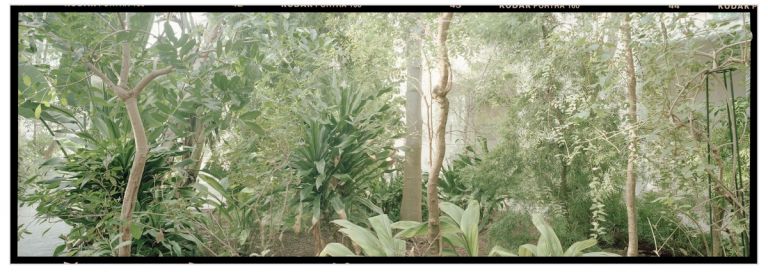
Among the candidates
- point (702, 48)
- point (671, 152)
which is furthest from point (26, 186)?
point (702, 48)

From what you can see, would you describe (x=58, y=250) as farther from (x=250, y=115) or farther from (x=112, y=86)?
(x=250, y=115)

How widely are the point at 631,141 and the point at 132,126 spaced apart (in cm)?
264

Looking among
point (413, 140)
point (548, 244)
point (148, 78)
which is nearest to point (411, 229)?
point (413, 140)

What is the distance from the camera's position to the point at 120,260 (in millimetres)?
2477

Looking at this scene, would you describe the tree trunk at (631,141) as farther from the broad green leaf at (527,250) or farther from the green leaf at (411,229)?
the green leaf at (411,229)

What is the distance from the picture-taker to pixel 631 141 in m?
2.54

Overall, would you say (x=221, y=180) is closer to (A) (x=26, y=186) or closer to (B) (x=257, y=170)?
(B) (x=257, y=170)

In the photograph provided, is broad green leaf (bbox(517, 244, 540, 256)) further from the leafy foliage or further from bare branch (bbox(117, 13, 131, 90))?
bare branch (bbox(117, 13, 131, 90))

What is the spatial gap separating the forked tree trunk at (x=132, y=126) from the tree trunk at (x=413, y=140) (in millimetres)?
1290

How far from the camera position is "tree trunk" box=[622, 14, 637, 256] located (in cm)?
251

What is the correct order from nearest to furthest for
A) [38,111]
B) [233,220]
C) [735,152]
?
[38,111] < [735,152] < [233,220]

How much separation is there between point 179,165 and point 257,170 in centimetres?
42

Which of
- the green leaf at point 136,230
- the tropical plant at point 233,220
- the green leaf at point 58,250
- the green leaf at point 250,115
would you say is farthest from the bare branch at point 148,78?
the green leaf at point 58,250

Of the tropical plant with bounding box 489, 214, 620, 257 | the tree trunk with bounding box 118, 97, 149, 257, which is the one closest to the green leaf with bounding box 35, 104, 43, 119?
the tree trunk with bounding box 118, 97, 149, 257
